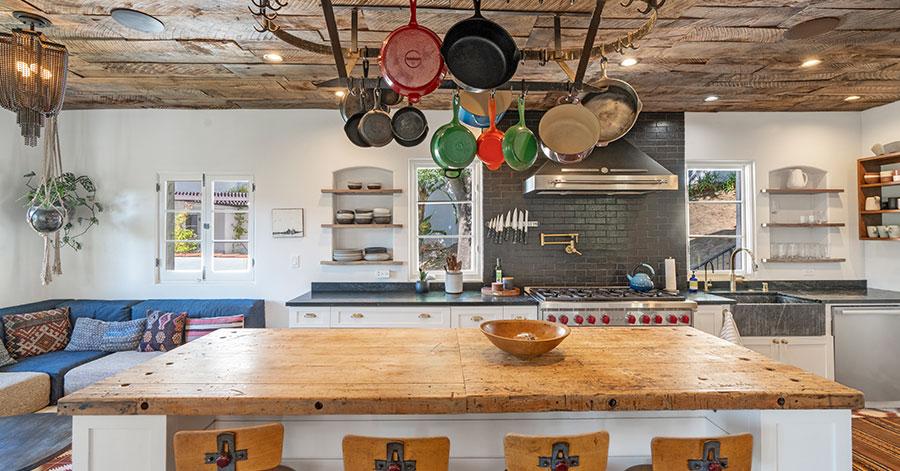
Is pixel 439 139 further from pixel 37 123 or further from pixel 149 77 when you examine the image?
pixel 149 77

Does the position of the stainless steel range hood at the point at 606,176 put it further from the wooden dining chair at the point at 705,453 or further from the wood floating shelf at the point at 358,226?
the wooden dining chair at the point at 705,453

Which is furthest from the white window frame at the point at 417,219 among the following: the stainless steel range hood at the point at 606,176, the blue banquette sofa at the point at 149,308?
the blue banquette sofa at the point at 149,308

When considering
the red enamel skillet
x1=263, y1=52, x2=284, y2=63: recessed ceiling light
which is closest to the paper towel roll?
the red enamel skillet

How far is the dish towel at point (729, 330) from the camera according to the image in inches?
135

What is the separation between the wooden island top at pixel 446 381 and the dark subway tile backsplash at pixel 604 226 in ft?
7.68

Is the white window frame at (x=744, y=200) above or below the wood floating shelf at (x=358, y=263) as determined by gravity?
above

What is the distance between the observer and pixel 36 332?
11.7 ft

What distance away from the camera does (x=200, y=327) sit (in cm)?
381

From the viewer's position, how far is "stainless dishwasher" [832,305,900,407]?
3.50 meters

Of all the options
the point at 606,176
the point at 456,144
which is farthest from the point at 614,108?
the point at 606,176

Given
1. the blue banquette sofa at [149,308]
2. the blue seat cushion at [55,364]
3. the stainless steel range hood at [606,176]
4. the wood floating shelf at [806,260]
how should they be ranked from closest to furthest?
the blue seat cushion at [55,364] < the stainless steel range hood at [606,176] < the blue banquette sofa at [149,308] < the wood floating shelf at [806,260]

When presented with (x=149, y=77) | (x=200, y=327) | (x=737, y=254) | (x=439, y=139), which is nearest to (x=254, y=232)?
(x=200, y=327)

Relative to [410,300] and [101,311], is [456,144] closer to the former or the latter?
[410,300]

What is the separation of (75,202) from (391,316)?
327cm
